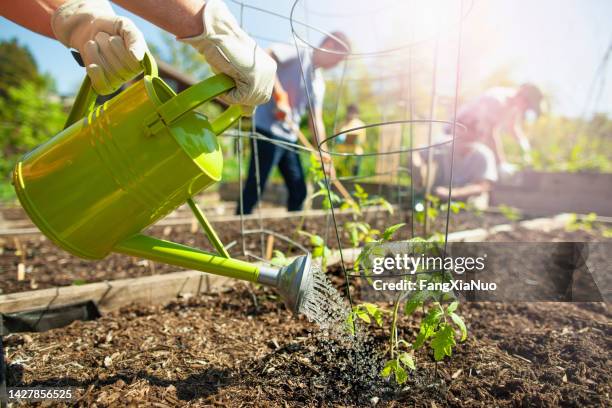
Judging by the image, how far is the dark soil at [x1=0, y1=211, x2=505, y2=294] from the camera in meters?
1.91

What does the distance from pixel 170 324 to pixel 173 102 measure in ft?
3.12

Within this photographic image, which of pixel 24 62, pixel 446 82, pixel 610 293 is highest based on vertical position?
pixel 24 62

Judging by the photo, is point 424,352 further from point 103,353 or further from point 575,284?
point 575,284

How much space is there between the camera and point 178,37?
0.92 m

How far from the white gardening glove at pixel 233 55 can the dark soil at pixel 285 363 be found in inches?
30.7

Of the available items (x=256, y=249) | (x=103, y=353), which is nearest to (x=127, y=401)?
(x=103, y=353)

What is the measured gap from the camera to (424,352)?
47.1 inches

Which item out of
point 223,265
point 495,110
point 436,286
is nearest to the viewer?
point 223,265

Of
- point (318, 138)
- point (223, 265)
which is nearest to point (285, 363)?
point (223, 265)

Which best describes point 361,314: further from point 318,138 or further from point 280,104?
point 280,104

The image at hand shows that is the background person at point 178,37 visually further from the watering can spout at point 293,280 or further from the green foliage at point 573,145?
the green foliage at point 573,145

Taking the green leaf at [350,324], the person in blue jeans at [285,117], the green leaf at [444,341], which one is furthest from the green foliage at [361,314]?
the person in blue jeans at [285,117]

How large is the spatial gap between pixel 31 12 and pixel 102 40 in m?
0.37

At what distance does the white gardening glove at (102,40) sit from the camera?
0.85 m
